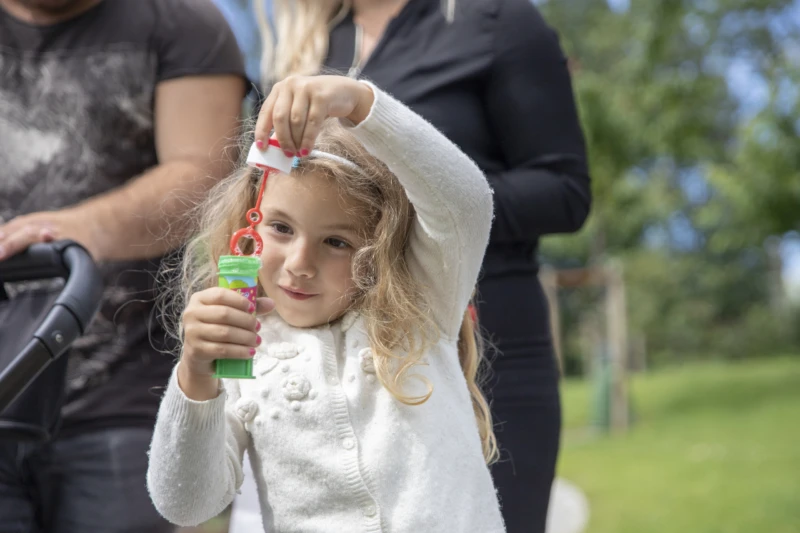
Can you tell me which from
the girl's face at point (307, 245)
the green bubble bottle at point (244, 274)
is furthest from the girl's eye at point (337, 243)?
the green bubble bottle at point (244, 274)

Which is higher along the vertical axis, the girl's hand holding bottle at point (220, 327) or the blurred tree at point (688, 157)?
the girl's hand holding bottle at point (220, 327)

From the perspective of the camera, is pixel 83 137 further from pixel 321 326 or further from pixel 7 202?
pixel 321 326

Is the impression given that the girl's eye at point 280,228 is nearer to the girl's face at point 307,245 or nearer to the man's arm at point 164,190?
the girl's face at point 307,245

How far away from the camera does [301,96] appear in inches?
53.6

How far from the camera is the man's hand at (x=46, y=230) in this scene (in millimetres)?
1953

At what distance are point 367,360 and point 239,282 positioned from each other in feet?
1.17

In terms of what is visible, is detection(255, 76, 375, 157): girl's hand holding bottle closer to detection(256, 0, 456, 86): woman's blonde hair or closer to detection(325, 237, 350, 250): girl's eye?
detection(325, 237, 350, 250): girl's eye

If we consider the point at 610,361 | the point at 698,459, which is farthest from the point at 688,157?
the point at 698,459

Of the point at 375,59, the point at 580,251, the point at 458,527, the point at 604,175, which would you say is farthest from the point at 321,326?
the point at 580,251

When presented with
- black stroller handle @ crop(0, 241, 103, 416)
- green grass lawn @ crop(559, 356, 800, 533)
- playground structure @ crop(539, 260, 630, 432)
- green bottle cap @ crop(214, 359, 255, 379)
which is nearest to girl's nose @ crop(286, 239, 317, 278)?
green bottle cap @ crop(214, 359, 255, 379)

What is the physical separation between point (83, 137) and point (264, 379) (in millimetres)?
908

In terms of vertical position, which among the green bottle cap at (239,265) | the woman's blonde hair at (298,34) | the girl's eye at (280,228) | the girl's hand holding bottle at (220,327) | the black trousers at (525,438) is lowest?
the black trousers at (525,438)

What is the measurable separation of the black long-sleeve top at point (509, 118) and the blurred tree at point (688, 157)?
2349mm

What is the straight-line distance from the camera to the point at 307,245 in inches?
63.2
